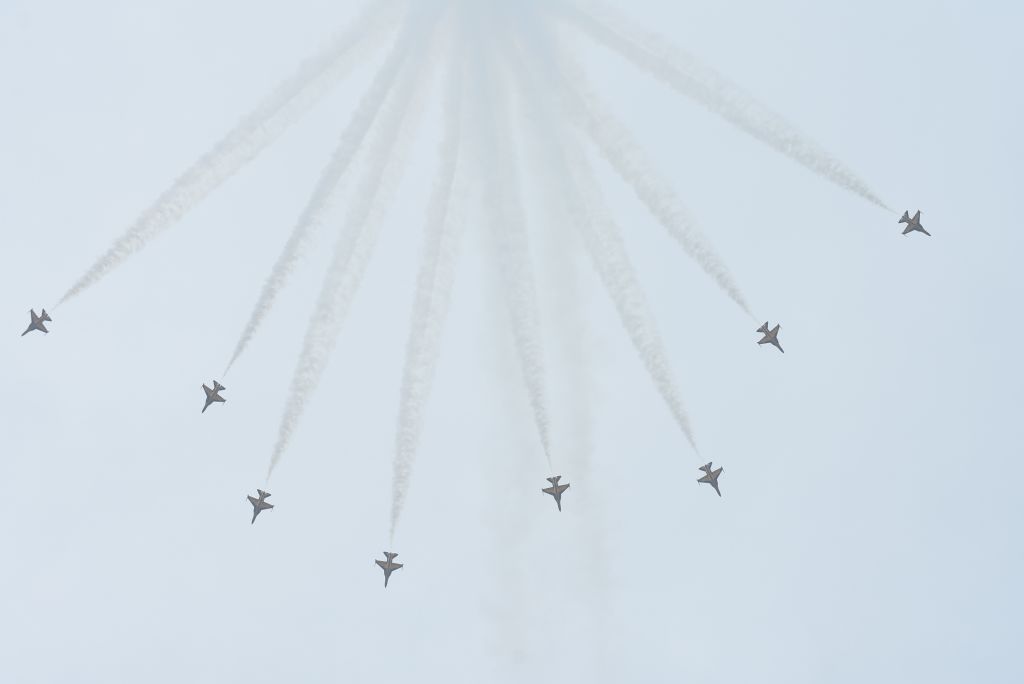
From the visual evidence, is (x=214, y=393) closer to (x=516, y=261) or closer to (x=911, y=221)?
(x=516, y=261)

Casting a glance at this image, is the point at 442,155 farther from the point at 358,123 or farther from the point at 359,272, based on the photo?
the point at 359,272

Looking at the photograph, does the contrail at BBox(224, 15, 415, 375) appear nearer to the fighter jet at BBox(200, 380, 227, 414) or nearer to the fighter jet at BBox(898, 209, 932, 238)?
the fighter jet at BBox(200, 380, 227, 414)

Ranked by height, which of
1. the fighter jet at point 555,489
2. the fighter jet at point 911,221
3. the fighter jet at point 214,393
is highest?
the fighter jet at point 911,221

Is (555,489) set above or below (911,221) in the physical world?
below

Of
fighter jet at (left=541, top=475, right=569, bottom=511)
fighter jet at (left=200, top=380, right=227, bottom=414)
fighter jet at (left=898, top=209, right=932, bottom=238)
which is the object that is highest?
fighter jet at (left=898, top=209, right=932, bottom=238)

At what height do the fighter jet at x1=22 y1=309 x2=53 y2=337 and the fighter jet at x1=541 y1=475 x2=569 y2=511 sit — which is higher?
→ the fighter jet at x1=22 y1=309 x2=53 y2=337

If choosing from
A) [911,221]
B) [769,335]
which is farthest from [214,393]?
[911,221]

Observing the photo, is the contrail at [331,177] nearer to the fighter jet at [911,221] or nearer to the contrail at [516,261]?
the contrail at [516,261]

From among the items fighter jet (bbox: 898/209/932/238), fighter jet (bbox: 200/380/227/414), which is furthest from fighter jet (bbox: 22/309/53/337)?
fighter jet (bbox: 898/209/932/238)

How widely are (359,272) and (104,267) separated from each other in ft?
38.1

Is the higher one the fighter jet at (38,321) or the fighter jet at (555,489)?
the fighter jet at (38,321)

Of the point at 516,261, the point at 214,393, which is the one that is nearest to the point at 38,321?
the point at 214,393

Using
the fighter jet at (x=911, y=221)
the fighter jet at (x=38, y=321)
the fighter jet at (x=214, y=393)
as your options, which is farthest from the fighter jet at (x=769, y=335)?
the fighter jet at (x=38, y=321)

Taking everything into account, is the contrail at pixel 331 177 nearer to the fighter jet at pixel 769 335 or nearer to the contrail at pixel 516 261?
the contrail at pixel 516 261
